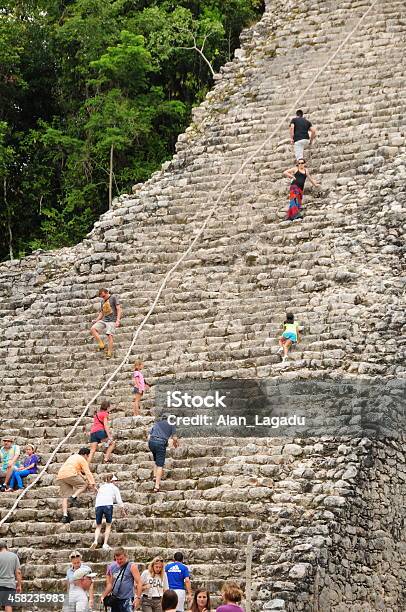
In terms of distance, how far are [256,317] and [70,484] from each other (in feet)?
11.4

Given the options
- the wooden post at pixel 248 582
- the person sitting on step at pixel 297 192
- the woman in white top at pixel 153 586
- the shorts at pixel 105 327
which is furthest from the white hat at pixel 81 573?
the person sitting on step at pixel 297 192

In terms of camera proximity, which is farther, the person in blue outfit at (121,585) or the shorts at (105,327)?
the shorts at (105,327)

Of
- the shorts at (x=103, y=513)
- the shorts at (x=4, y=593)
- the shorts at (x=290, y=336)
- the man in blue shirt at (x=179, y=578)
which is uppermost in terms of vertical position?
the shorts at (x=290, y=336)

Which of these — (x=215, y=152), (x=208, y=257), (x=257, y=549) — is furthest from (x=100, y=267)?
(x=257, y=549)

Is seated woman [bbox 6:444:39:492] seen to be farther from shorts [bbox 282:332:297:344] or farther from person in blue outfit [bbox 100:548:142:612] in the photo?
person in blue outfit [bbox 100:548:142:612]

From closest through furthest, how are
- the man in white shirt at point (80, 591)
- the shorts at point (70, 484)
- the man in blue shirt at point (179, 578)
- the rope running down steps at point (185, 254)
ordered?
the man in white shirt at point (80, 591)
the man in blue shirt at point (179, 578)
the shorts at point (70, 484)
the rope running down steps at point (185, 254)

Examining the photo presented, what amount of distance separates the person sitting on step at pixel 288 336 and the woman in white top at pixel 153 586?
160 inches

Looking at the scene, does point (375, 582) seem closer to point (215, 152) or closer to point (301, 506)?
point (301, 506)

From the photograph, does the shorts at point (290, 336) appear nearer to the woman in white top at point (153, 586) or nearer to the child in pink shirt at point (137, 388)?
the child in pink shirt at point (137, 388)

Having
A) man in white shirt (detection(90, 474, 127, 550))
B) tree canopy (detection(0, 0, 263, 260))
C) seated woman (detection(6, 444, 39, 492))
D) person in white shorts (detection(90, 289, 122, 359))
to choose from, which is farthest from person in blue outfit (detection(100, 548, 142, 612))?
tree canopy (detection(0, 0, 263, 260))

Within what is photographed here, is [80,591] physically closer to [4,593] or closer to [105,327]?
[4,593]

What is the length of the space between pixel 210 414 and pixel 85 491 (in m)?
1.66

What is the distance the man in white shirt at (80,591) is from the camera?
1249cm

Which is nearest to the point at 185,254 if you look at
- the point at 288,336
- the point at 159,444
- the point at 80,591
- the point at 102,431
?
the point at 288,336
